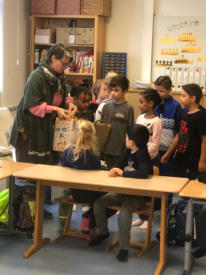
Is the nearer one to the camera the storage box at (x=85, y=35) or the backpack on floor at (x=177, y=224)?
the backpack on floor at (x=177, y=224)

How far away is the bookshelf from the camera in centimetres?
675

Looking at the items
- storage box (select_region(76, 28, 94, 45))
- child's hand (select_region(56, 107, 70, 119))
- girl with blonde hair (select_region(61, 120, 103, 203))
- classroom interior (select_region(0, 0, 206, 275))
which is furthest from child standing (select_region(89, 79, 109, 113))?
storage box (select_region(76, 28, 94, 45))

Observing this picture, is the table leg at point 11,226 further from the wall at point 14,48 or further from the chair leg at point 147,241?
the wall at point 14,48

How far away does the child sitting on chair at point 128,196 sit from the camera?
3.51m

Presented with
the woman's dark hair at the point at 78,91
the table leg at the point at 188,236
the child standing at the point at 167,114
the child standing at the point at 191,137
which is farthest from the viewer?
the woman's dark hair at the point at 78,91

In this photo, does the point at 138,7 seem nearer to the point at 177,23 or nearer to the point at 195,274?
the point at 177,23

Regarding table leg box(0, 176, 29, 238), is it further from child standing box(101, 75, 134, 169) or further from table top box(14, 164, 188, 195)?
child standing box(101, 75, 134, 169)

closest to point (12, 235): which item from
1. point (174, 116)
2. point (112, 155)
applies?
point (112, 155)

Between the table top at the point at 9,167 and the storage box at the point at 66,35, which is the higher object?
the storage box at the point at 66,35

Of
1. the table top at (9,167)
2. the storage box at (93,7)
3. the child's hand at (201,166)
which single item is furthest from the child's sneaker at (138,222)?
the storage box at (93,7)

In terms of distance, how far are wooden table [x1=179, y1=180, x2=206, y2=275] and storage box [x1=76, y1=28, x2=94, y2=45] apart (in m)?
3.85

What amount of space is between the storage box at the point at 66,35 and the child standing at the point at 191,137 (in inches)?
122

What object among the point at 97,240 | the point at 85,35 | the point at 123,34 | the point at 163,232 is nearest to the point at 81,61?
the point at 85,35

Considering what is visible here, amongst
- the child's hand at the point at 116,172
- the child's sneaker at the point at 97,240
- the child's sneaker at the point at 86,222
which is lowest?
the child's sneaker at the point at 97,240
